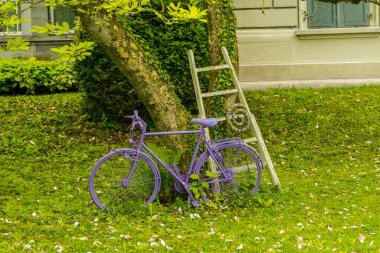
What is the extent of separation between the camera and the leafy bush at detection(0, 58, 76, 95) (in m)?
16.7

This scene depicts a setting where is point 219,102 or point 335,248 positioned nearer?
point 335,248

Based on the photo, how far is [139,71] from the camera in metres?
9.08

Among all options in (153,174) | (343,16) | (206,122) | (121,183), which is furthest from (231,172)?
(343,16)

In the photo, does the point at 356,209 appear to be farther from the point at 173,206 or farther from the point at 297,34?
the point at 297,34

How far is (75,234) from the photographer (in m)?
8.08

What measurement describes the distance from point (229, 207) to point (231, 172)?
0.40 meters

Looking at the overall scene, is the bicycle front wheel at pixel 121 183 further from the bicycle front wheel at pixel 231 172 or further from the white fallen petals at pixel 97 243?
the white fallen petals at pixel 97 243

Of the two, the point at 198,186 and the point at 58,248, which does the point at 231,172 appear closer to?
the point at 198,186

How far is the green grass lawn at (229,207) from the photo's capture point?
7.74 meters

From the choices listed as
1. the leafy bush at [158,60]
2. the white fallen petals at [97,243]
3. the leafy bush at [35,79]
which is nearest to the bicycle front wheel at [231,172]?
the white fallen petals at [97,243]

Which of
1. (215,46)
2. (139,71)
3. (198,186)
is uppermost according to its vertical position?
(215,46)

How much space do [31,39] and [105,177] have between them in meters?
13.5

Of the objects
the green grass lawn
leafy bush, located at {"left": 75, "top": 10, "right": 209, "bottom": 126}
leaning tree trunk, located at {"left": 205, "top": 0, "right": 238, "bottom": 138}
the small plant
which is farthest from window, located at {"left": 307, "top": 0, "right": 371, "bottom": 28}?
the small plant

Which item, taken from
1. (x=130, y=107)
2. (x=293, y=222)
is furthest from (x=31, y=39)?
(x=293, y=222)
